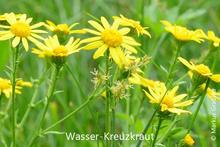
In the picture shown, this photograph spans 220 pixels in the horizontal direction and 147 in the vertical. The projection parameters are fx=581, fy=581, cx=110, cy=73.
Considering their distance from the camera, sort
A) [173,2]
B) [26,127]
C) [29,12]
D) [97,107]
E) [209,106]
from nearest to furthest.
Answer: [209,106]
[26,127]
[97,107]
[29,12]
[173,2]

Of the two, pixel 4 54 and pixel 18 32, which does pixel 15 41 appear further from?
pixel 4 54

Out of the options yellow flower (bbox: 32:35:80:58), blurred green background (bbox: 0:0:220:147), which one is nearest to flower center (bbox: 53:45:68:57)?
yellow flower (bbox: 32:35:80:58)

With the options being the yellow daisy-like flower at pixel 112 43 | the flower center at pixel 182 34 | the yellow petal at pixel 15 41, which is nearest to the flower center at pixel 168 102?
the yellow daisy-like flower at pixel 112 43

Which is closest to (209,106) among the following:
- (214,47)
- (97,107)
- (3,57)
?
(214,47)

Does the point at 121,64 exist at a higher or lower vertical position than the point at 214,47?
lower

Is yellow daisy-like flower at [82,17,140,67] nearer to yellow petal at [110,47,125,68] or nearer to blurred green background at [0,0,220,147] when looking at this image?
yellow petal at [110,47,125,68]

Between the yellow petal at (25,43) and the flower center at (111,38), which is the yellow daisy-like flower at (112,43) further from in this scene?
the yellow petal at (25,43)

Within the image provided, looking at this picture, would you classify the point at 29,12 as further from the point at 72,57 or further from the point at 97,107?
the point at 97,107
